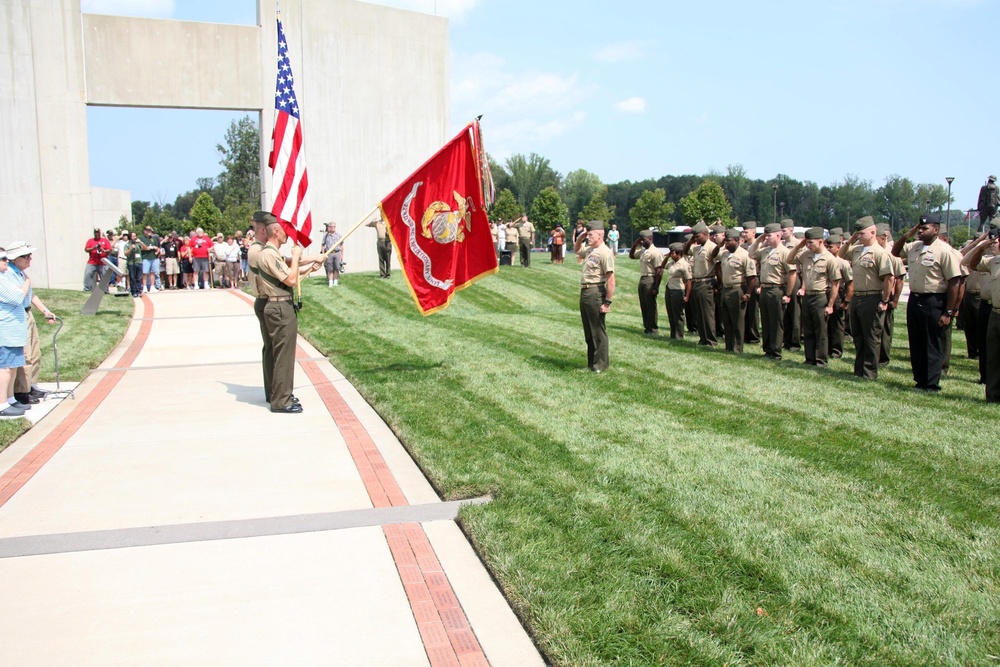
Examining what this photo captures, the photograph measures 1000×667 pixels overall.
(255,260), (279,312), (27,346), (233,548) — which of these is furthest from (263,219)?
(233,548)

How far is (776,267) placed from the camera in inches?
526

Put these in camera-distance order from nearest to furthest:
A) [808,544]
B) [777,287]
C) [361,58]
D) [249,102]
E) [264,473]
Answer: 1. [808,544]
2. [264,473]
3. [777,287]
4. [249,102]
5. [361,58]

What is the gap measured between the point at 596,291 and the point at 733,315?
3787 millimetres

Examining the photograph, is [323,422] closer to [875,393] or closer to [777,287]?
[875,393]

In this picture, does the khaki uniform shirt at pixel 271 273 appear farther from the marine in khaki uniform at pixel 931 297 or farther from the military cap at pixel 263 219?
the marine in khaki uniform at pixel 931 297

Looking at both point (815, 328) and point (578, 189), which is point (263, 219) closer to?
point (815, 328)

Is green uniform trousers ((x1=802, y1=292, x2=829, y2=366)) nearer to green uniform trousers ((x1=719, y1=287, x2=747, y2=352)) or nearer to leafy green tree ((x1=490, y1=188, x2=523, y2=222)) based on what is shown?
green uniform trousers ((x1=719, y1=287, x2=747, y2=352))

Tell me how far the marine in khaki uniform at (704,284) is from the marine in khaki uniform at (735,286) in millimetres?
600

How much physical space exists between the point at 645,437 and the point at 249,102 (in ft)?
79.3

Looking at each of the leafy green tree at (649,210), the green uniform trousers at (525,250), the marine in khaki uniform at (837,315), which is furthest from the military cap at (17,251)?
the leafy green tree at (649,210)

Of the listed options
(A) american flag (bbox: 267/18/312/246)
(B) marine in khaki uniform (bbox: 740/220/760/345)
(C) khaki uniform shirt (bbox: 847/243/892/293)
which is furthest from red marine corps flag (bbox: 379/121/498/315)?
(B) marine in khaki uniform (bbox: 740/220/760/345)

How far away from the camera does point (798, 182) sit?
9788 centimetres

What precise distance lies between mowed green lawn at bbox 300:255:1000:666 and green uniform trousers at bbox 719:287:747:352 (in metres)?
1.65

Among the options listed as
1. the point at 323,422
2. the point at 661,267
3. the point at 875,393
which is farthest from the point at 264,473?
the point at 661,267
